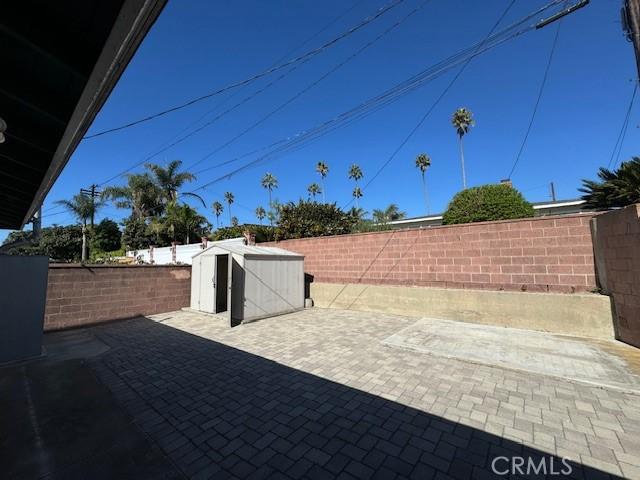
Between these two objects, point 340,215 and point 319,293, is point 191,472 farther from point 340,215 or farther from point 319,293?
point 340,215

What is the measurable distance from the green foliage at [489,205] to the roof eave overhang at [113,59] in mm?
16004

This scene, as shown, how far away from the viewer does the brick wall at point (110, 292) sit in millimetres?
6980

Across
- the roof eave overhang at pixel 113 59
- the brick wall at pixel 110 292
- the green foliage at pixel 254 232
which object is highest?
the green foliage at pixel 254 232

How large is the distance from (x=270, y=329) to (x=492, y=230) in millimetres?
6041

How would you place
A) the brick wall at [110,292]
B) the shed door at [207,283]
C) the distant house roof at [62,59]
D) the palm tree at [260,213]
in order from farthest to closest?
1. the palm tree at [260,213]
2. the shed door at [207,283]
3. the brick wall at [110,292]
4. the distant house roof at [62,59]

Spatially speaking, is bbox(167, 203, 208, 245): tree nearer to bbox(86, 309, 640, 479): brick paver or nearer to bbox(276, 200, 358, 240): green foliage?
bbox(276, 200, 358, 240): green foliage

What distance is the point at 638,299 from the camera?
15.4 feet

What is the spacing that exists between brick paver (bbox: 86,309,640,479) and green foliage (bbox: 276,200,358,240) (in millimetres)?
10635

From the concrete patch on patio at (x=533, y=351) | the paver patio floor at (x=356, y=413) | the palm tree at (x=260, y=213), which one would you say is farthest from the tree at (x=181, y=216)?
the palm tree at (x=260, y=213)

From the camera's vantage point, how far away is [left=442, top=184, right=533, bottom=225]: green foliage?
14.3 m

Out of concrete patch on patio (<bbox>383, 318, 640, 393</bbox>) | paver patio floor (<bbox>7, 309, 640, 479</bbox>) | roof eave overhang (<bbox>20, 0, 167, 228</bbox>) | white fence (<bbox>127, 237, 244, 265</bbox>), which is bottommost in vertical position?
paver patio floor (<bbox>7, 309, 640, 479</bbox>)

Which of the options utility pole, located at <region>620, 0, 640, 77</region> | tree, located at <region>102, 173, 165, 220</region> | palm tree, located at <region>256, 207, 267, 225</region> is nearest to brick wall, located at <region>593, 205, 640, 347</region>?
utility pole, located at <region>620, 0, 640, 77</region>

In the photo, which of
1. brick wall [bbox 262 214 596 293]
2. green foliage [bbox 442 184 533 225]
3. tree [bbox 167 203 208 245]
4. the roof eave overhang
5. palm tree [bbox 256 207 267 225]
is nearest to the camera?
the roof eave overhang

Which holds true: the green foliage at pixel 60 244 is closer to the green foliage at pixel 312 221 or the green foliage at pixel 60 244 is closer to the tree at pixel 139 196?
the tree at pixel 139 196
